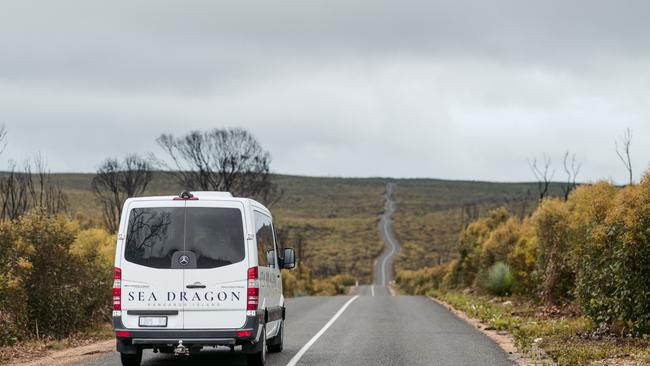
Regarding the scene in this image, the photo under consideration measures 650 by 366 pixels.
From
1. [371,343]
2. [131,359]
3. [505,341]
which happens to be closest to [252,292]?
[131,359]

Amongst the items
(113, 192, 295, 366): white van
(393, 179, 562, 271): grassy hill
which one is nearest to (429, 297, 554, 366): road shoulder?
(113, 192, 295, 366): white van

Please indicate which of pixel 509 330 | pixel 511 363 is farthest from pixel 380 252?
pixel 511 363

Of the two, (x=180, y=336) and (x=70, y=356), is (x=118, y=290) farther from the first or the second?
(x=70, y=356)

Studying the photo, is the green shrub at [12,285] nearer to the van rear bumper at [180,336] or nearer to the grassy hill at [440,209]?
the van rear bumper at [180,336]

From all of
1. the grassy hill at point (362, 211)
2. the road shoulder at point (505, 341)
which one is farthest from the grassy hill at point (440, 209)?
the road shoulder at point (505, 341)

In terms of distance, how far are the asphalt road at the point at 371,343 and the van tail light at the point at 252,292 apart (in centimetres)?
215

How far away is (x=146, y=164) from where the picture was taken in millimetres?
56188

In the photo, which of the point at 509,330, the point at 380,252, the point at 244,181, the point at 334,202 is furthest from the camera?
the point at 334,202

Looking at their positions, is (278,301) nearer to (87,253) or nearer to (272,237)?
(272,237)

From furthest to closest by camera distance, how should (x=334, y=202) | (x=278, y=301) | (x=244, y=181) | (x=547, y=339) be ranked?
(x=334, y=202) < (x=244, y=181) < (x=547, y=339) < (x=278, y=301)

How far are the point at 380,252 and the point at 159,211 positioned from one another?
90.4 metres

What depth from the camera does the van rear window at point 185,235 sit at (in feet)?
37.5

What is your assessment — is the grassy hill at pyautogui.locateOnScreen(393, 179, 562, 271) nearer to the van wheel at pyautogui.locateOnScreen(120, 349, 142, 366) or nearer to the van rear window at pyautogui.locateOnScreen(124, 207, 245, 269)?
the van wheel at pyautogui.locateOnScreen(120, 349, 142, 366)

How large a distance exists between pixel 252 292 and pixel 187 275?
0.92 metres
